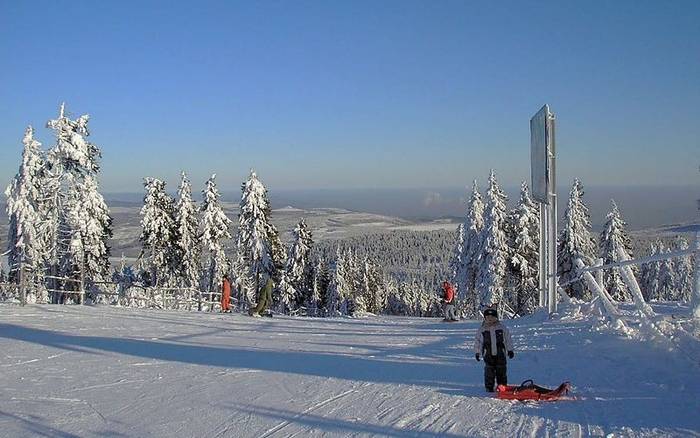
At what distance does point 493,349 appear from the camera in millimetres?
8086

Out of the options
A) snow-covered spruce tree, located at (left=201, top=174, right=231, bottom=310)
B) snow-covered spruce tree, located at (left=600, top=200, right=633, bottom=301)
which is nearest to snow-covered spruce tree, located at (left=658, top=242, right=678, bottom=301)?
snow-covered spruce tree, located at (left=600, top=200, right=633, bottom=301)

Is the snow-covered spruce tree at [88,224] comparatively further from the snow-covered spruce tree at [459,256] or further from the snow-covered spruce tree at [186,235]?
the snow-covered spruce tree at [459,256]

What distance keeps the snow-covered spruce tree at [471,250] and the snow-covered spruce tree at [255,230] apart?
573 inches

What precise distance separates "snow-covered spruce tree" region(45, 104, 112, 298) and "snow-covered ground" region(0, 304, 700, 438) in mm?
21686

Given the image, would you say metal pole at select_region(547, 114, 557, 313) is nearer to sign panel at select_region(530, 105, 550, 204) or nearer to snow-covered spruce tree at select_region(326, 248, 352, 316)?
sign panel at select_region(530, 105, 550, 204)

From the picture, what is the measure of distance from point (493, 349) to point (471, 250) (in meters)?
37.1

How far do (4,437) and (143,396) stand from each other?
2059 millimetres

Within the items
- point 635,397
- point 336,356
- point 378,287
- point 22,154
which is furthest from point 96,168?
point 378,287

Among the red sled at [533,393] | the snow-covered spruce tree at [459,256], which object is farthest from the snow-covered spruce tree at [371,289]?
the red sled at [533,393]

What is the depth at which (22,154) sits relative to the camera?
38031mm

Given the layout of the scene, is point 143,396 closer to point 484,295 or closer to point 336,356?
point 336,356

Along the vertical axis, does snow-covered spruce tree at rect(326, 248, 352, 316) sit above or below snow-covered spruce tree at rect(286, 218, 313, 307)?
below

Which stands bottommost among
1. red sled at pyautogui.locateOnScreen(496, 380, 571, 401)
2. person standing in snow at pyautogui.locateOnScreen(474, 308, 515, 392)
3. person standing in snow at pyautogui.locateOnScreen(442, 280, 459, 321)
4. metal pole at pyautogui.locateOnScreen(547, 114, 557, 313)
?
person standing in snow at pyautogui.locateOnScreen(442, 280, 459, 321)

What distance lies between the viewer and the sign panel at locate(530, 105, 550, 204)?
657 inches
